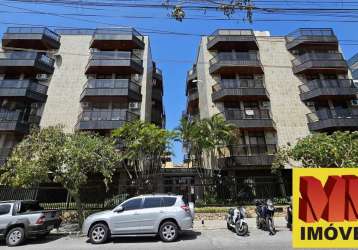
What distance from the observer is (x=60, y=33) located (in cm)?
3052

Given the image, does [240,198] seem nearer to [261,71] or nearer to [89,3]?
[261,71]

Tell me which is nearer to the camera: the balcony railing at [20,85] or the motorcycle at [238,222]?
the motorcycle at [238,222]

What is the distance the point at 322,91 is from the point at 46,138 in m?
23.9

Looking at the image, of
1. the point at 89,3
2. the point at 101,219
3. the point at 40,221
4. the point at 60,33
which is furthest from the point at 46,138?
the point at 60,33

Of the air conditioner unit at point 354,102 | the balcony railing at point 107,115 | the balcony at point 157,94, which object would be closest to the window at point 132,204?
the balcony railing at point 107,115

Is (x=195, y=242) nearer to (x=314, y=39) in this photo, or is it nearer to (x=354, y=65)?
A: (x=314, y=39)

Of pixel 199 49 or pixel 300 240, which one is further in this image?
pixel 199 49

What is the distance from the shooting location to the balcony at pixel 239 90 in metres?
26.4

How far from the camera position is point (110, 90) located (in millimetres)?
26438

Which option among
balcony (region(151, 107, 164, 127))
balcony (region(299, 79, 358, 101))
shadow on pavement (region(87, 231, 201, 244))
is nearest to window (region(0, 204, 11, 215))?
shadow on pavement (region(87, 231, 201, 244))

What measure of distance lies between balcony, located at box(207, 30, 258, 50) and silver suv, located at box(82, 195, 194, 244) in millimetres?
21084

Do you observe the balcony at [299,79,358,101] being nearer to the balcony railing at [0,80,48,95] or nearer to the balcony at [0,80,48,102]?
the balcony at [0,80,48,102]

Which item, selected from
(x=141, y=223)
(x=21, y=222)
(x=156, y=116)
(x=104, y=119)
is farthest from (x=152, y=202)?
(x=156, y=116)

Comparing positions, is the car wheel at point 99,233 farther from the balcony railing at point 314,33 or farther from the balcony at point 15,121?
the balcony railing at point 314,33
